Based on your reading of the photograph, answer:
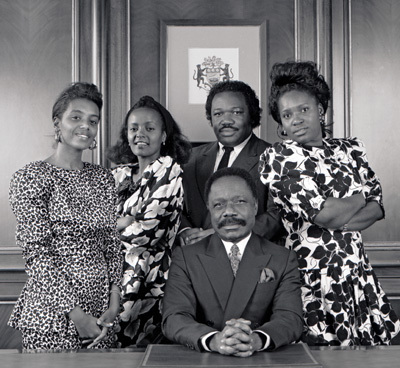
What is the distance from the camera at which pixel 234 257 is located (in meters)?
2.42

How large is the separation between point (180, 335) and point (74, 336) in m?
0.51

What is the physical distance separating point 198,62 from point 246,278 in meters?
1.90

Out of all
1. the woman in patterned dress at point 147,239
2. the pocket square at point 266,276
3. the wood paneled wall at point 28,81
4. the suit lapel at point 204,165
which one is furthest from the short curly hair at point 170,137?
the pocket square at point 266,276

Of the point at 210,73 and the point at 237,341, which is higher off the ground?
the point at 210,73

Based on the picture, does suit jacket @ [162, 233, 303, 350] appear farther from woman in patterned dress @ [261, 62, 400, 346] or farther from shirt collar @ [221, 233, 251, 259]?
woman in patterned dress @ [261, 62, 400, 346]

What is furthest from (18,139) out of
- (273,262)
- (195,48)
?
(273,262)

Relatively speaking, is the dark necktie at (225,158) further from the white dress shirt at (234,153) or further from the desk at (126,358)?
the desk at (126,358)

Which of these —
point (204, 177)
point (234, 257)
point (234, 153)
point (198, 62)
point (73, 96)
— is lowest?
point (234, 257)

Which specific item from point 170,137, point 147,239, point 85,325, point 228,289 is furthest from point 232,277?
point 170,137

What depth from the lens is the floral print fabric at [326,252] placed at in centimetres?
259

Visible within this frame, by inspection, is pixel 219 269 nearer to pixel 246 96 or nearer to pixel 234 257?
pixel 234 257

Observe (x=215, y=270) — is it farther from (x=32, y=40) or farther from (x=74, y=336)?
(x=32, y=40)

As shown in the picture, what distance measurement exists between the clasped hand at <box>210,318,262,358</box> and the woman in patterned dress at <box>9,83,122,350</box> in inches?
25.8

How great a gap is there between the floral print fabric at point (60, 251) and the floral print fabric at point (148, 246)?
0.36 meters
